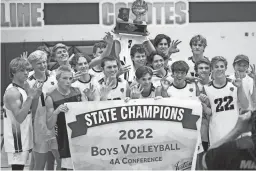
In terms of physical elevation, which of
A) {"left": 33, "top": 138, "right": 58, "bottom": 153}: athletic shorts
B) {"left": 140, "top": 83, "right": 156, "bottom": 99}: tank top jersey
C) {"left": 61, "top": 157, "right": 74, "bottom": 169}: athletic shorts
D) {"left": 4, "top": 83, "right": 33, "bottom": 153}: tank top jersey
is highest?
{"left": 140, "top": 83, "right": 156, "bottom": 99}: tank top jersey

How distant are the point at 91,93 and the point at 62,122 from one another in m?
0.48

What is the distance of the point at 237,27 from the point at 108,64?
2941mm

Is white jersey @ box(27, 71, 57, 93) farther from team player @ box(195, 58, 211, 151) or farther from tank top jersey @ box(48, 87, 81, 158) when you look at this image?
team player @ box(195, 58, 211, 151)

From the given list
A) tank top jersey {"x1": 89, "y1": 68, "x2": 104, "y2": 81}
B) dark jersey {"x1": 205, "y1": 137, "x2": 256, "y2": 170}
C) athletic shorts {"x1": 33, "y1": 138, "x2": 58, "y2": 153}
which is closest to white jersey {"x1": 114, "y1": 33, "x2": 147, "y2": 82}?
tank top jersey {"x1": 89, "y1": 68, "x2": 104, "y2": 81}

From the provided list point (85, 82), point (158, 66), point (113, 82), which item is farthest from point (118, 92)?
point (158, 66)

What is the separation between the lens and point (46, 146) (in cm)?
541

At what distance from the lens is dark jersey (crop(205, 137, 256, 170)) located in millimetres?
2973

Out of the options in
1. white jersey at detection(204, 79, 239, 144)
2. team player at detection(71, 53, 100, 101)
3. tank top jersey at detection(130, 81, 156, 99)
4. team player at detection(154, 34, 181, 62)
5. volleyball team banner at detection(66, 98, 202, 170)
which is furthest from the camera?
team player at detection(154, 34, 181, 62)

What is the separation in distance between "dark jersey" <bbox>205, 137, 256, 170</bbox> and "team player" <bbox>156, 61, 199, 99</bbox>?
2.12 meters

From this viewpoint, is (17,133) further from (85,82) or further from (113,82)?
(113,82)

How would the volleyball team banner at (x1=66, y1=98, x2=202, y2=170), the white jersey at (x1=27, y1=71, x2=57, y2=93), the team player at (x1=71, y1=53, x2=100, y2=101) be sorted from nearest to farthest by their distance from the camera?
the volleyball team banner at (x1=66, y1=98, x2=202, y2=170), the team player at (x1=71, y1=53, x2=100, y2=101), the white jersey at (x1=27, y1=71, x2=57, y2=93)

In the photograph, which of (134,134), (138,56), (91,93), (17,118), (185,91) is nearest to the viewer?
(134,134)

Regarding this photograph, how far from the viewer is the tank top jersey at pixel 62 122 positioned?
16.4 ft

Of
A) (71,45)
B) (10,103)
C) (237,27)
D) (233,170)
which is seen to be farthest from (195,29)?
(233,170)
